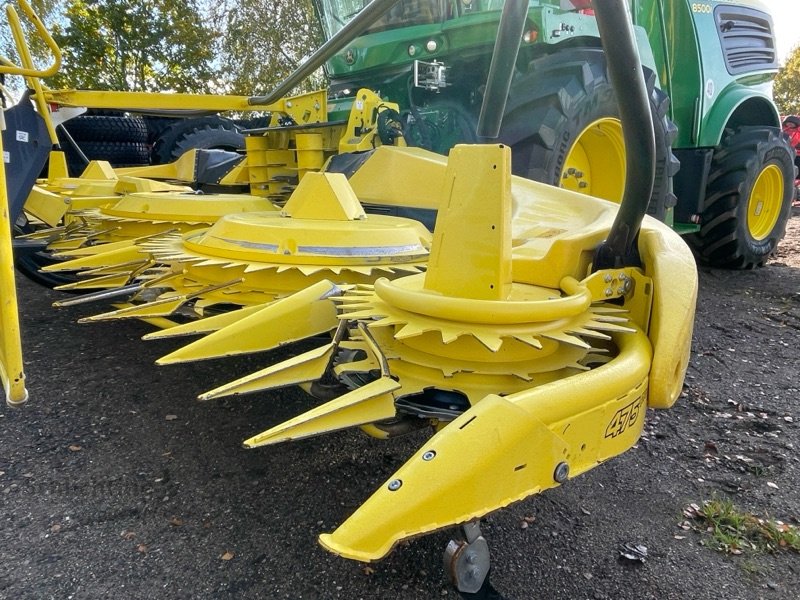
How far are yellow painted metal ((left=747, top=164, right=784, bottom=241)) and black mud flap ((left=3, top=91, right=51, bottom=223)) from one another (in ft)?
18.8

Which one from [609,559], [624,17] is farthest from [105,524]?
[624,17]

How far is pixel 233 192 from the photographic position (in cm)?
422

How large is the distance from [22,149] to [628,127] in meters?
2.80

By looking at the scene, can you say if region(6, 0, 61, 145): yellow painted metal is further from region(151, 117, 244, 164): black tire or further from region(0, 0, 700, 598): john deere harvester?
region(151, 117, 244, 164): black tire

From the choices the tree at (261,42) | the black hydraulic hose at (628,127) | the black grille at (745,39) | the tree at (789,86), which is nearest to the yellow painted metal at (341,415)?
the black hydraulic hose at (628,127)

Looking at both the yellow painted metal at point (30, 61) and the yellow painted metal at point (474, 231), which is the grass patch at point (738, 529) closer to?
the yellow painted metal at point (474, 231)

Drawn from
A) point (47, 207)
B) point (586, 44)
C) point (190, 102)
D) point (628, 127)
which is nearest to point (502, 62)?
point (628, 127)

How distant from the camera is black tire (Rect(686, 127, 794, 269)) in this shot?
489 cm

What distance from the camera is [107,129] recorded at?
686 cm

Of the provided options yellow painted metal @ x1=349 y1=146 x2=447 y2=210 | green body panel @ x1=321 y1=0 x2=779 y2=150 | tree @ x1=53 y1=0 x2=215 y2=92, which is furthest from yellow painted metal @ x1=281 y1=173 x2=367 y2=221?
tree @ x1=53 y1=0 x2=215 y2=92

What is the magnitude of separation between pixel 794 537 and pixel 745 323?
253 cm

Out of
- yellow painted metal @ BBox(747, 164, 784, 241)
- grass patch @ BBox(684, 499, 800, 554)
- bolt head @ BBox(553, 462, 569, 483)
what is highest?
bolt head @ BBox(553, 462, 569, 483)

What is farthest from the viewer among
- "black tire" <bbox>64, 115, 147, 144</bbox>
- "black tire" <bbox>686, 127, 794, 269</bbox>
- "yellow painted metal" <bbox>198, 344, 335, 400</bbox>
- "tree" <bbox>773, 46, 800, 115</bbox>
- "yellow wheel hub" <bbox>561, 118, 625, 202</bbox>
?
"tree" <bbox>773, 46, 800, 115</bbox>

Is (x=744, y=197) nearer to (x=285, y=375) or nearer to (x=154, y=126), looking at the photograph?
(x=285, y=375)
